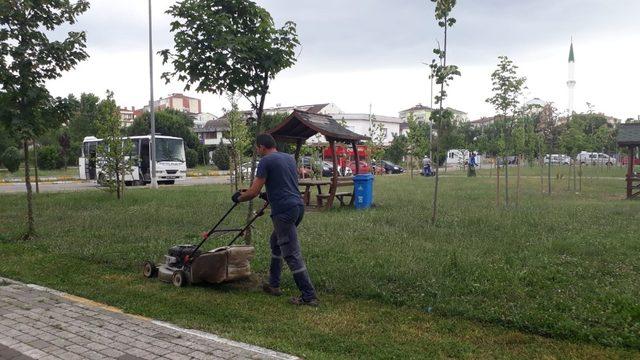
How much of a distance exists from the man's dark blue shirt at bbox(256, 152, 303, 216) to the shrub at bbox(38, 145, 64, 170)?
46.3 metres

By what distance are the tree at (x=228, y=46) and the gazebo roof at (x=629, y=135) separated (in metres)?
14.7

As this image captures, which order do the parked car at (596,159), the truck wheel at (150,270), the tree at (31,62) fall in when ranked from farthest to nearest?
1. the parked car at (596,159)
2. the tree at (31,62)
3. the truck wheel at (150,270)

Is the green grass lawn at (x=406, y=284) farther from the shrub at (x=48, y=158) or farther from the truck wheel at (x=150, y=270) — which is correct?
the shrub at (x=48, y=158)

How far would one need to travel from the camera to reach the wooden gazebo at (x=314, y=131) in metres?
14.0

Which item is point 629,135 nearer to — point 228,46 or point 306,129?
point 306,129

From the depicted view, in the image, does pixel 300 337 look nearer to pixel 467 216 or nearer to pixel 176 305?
pixel 176 305

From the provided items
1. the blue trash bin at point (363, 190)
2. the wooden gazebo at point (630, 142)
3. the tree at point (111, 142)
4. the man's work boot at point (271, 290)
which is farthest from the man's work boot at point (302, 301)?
the wooden gazebo at point (630, 142)

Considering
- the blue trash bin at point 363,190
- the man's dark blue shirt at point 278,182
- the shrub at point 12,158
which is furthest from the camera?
the shrub at point 12,158

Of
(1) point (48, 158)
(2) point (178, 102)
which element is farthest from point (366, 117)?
(2) point (178, 102)

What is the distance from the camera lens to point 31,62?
31.5ft

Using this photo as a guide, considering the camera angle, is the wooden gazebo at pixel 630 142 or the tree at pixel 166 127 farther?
the tree at pixel 166 127

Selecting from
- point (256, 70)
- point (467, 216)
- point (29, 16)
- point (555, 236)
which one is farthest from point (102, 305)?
point (467, 216)

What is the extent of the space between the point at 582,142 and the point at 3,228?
2040cm

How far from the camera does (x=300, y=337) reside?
4891mm
